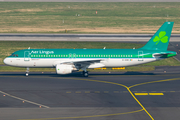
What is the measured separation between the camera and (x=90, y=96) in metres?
43.2

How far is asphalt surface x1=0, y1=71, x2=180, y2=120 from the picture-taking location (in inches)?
1391

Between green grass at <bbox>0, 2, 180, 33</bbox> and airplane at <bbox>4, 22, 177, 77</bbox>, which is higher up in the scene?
green grass at <bbox>0, 2, 180, 33</bbox>

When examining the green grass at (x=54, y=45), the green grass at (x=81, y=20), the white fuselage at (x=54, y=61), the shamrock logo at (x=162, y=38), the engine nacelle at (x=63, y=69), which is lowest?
the engine nacelle at (x=63, y=69)

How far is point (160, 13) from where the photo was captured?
167625 mm

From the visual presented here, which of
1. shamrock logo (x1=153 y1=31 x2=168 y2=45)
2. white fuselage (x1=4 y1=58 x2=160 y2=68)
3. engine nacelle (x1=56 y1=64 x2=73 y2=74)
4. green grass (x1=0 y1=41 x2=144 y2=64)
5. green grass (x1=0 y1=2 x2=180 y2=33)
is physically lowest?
engine nacelle (x1=56 y1=64 x2=73 y2=74)

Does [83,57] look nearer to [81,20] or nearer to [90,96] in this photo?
[90,96]

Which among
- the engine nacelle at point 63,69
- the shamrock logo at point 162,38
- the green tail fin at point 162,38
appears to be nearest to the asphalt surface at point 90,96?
the engine nacelle at point 63,69

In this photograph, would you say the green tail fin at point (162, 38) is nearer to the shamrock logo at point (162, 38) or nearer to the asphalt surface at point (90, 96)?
the shamrock logo at point (162, 38)

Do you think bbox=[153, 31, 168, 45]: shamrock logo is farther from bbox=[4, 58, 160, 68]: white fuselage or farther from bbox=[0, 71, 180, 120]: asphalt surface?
bbox=[0, 71, 180, 120]: asphalt surface

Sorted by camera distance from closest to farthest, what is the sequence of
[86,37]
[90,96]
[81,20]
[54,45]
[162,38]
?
[90,96] < [162,38] < [54,45] < [86,37] < [81,20]

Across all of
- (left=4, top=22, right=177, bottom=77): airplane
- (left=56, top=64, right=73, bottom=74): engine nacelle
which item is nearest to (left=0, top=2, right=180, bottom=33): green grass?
(left=4, top=22, right=177, bottom=77): airplane

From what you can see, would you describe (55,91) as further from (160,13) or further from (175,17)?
(160,13)

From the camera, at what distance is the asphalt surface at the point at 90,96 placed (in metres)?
35.3

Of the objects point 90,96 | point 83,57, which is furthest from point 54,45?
point 90,96
